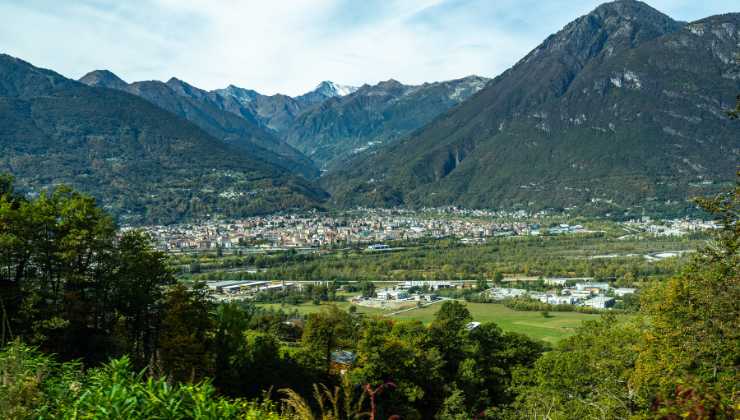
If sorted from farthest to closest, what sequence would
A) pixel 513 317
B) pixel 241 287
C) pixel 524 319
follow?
pixel 241 287, pixel 513 317, pixel 524 319

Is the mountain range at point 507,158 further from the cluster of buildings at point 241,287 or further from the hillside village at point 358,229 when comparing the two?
the cluster of buildings at point 241,287

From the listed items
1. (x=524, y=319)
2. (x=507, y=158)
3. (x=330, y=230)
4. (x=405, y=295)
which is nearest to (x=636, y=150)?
(x=507, y=158)

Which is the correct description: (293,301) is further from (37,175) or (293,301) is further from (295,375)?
(37,175)

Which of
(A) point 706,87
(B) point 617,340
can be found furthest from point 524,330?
(A) point 706,87

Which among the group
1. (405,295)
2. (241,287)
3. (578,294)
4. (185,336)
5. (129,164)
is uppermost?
(129,164)

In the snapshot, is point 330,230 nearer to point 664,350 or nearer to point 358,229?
point 358,229

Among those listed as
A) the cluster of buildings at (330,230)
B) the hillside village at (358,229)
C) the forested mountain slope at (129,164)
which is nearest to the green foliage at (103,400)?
the cluster of buildings at (330,230)

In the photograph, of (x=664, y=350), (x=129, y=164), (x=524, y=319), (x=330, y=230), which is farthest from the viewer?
(x=129, y=164)
